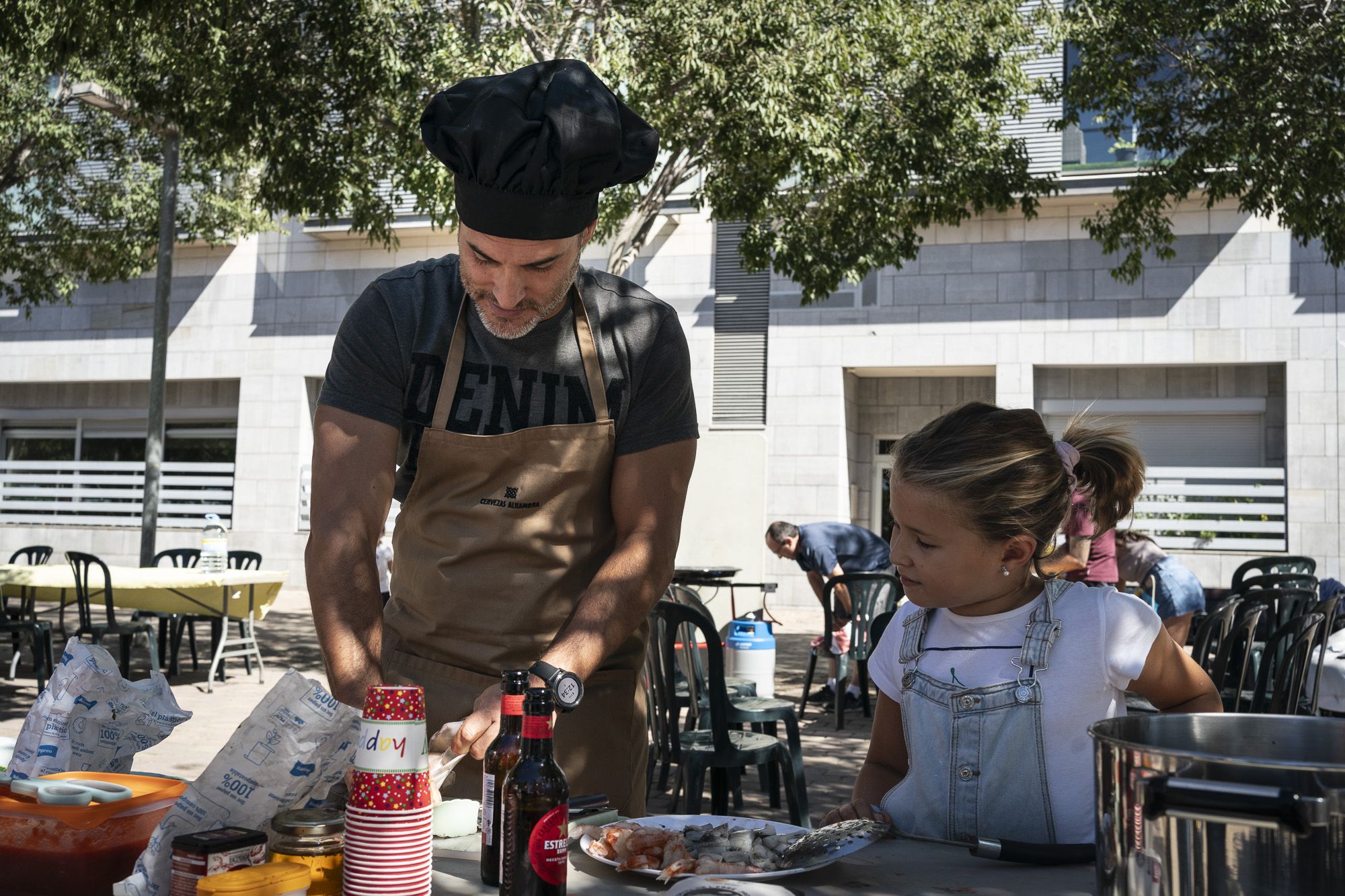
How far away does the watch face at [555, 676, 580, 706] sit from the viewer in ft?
4.19

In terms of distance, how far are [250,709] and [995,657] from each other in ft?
22.1

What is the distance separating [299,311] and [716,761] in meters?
15.8

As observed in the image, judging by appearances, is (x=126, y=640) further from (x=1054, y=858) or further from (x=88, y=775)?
(x=1054, y=858)

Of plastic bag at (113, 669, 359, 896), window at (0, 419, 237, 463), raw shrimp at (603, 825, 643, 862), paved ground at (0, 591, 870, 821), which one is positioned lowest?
paved ground at (0, 591, 870, 821)

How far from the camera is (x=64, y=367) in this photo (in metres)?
19.8

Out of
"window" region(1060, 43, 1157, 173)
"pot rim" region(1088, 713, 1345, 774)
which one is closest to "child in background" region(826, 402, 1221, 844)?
"pot rim" region(1088, 713, 1345, 774)

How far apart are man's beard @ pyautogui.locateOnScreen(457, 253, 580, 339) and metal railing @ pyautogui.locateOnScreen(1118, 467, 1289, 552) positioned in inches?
543

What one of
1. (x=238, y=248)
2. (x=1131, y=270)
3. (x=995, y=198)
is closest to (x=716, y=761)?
(x=995, y=198)

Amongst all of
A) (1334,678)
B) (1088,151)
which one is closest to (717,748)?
(1334,678)

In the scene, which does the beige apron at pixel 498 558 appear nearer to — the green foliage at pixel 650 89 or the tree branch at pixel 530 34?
the green foliage at pixel 650 89

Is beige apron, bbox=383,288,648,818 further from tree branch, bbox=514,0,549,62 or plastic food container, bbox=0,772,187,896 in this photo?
tree branch, bbox=514,0,549,62

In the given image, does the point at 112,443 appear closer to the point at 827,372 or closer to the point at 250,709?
the point at 827,372

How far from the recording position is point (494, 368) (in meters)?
1.98

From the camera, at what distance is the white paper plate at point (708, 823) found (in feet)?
4.20
